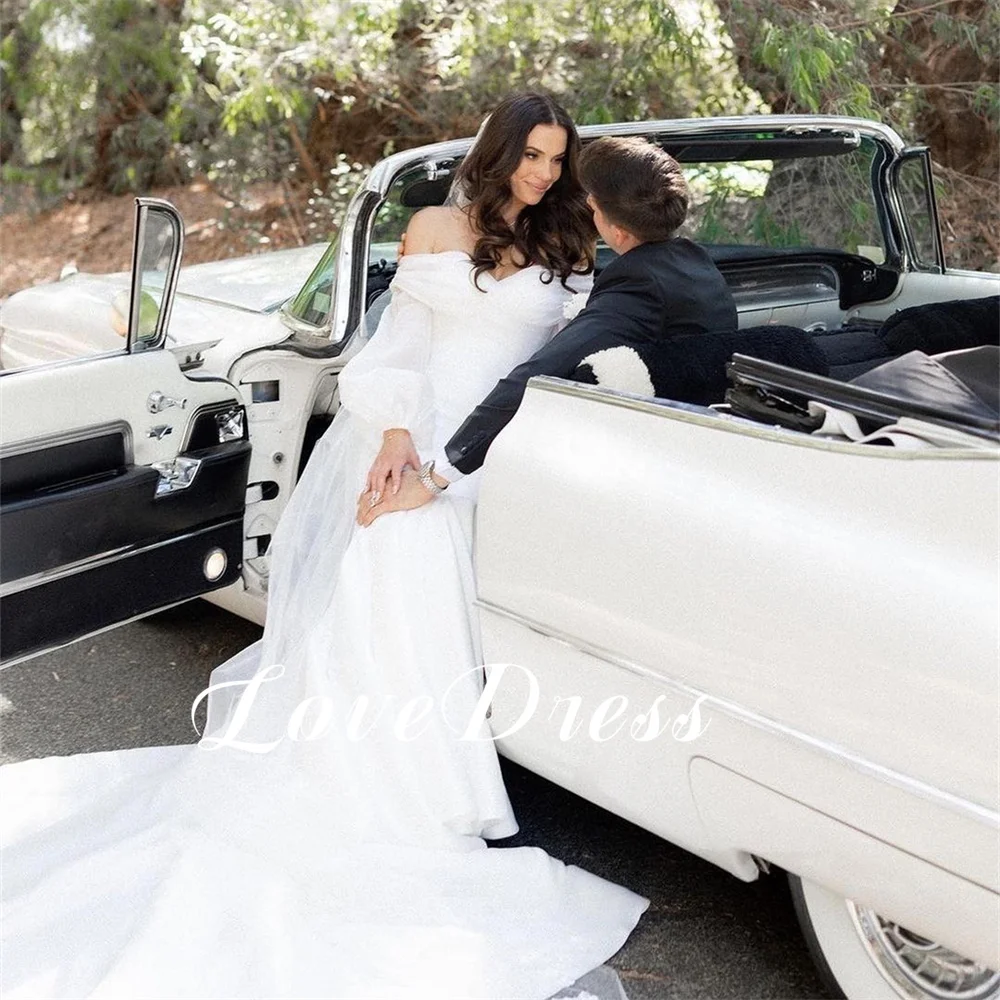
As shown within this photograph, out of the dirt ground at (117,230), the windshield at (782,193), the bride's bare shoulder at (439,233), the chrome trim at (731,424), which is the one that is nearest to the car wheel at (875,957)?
the chrome trim at (731,424)

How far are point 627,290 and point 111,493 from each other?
49.5 inches

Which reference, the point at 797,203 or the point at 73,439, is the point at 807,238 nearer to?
the point at 797,203

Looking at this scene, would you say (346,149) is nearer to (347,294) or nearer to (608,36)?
(608,36)

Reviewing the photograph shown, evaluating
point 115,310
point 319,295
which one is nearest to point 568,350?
point 319,295

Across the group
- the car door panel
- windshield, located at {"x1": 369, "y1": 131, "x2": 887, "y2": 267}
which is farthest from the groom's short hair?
the car door panel

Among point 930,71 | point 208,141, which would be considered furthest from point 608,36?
point 208,141

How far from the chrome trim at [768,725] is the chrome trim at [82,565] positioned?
2.88 ft

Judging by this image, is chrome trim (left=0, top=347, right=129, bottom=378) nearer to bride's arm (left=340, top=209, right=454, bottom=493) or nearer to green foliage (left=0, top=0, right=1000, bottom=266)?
bride's arm (left=340, top=209, right=454, bottom=493)

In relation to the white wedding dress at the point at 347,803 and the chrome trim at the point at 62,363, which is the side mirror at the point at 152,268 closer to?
the chrome trim at the point at 62,363

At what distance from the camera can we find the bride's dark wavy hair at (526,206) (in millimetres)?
3189

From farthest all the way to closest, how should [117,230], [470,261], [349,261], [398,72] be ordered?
[117,230] → [398,72] → [349,261] → [470,261]

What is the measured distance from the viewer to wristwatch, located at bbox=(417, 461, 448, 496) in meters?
2.93

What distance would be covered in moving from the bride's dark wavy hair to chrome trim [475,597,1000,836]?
1.00 metres

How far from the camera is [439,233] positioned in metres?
3.28
